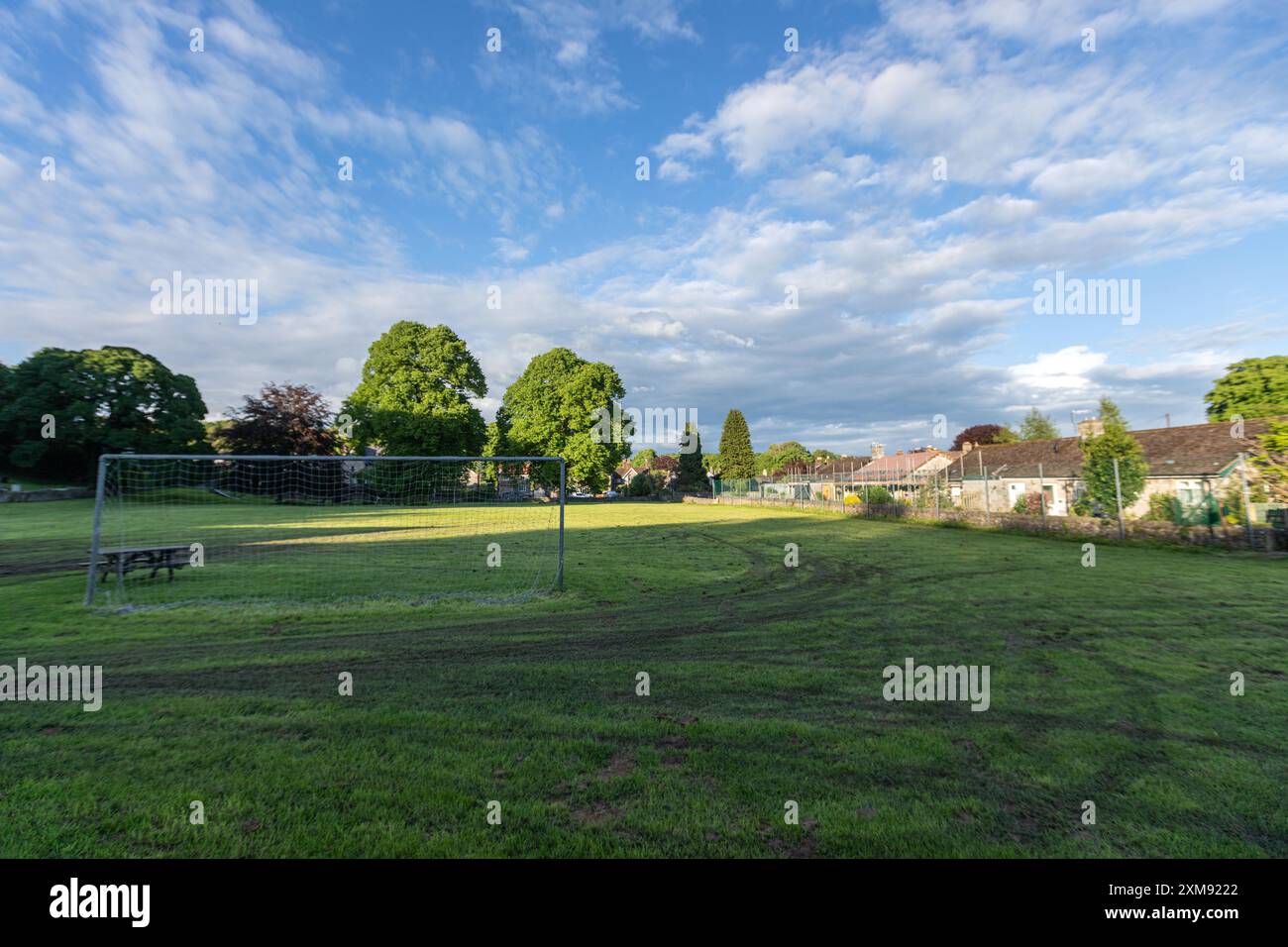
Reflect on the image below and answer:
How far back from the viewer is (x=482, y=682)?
548cm

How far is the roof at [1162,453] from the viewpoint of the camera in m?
25.0

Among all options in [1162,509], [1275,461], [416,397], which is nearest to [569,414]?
[416,397]

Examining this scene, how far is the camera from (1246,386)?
1454 inches

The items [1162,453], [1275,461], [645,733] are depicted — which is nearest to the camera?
[645,733]

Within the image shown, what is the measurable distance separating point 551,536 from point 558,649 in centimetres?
1353

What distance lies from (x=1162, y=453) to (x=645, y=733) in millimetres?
37306

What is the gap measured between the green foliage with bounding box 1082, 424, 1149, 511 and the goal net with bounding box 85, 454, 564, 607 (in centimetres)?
1979

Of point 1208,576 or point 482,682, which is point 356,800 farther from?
point 1208,576

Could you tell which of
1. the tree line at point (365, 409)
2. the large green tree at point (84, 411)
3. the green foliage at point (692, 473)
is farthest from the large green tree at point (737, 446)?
the large green tree at point (84, 411)

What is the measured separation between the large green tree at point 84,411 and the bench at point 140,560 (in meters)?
33.3

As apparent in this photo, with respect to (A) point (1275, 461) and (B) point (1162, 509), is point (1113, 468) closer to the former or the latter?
(B) point (1162, 509)

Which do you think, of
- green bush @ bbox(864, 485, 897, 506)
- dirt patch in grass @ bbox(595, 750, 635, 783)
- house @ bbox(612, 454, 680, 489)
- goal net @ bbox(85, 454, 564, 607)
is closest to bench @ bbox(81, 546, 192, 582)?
goal net @ bbox(85, 454, 564, 607)

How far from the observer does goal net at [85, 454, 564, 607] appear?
32.9 ft
